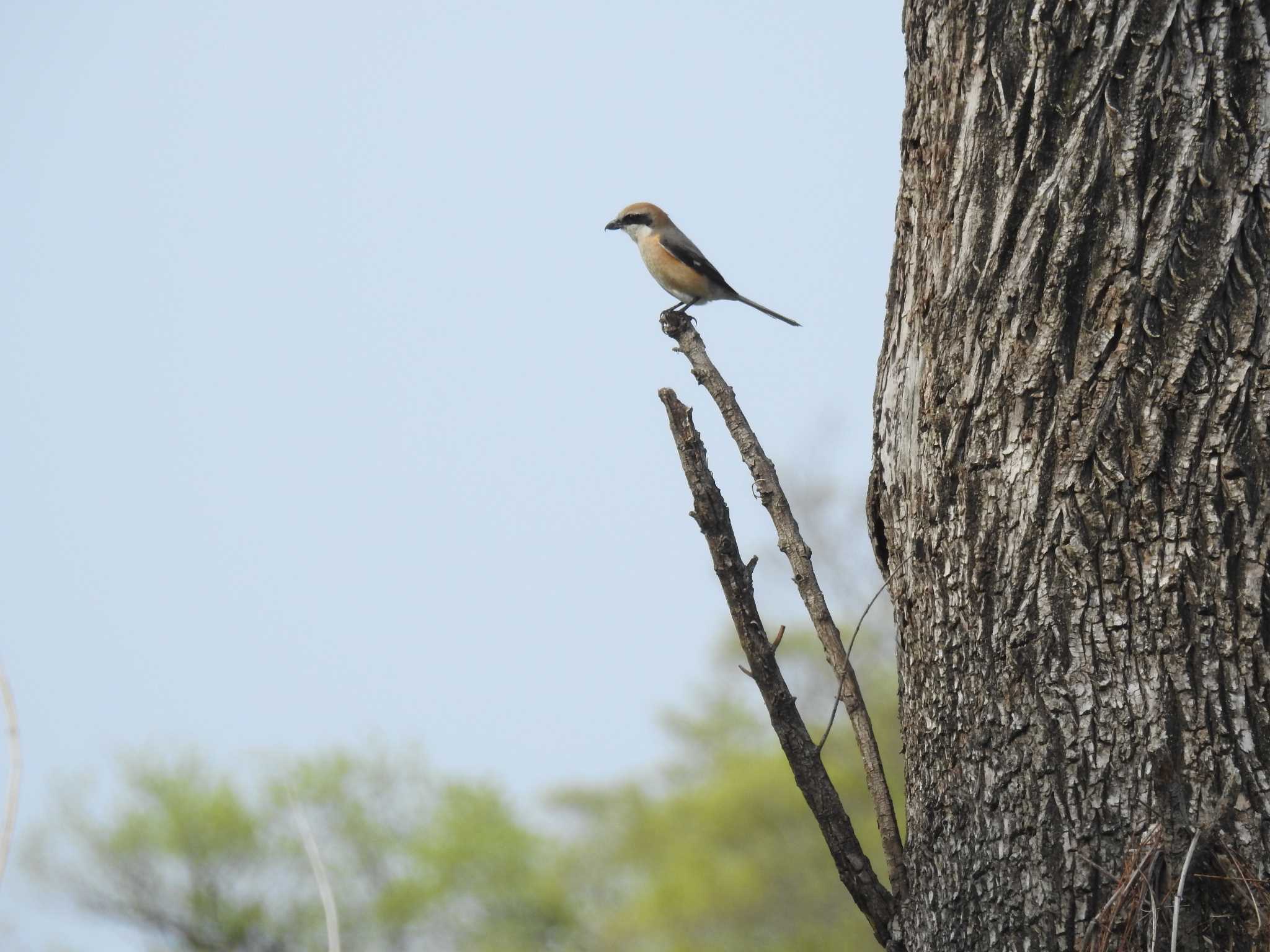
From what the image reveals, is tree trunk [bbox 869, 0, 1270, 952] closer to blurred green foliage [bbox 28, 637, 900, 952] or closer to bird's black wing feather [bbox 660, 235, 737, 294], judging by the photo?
bird's black wing feather [bbox 660, 235, 737, 294]

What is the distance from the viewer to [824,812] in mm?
2520

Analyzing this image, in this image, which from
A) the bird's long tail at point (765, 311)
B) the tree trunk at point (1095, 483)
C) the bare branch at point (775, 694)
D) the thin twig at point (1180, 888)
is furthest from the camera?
the bird's long tail at point (765, 311)

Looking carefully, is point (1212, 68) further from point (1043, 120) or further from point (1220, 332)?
point (1220, 332)

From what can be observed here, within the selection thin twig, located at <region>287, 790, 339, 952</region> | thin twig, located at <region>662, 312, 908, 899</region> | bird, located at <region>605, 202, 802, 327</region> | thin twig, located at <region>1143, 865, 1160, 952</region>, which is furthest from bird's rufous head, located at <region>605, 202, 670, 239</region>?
thin twig, located at <region>287, 790, 339, 952</region>

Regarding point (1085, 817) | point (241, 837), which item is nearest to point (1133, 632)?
point (1085, 817)

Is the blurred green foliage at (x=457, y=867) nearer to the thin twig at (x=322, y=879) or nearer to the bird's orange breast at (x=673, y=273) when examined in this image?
the bird's orange breast at (x=673, y=273)

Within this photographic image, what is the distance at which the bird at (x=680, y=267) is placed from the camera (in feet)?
24.7

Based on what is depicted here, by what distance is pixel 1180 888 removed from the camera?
1.90 meters

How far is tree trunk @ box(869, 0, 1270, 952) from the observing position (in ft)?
6.66

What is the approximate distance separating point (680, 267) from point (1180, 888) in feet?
19.8

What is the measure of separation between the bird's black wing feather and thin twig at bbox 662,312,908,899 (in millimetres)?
4701

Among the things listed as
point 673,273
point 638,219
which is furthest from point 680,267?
point 638,219

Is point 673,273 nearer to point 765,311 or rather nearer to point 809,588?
point 765,311

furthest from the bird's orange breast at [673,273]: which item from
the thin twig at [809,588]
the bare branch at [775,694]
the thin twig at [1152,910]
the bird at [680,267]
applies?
the thin twig at [1152,910]
